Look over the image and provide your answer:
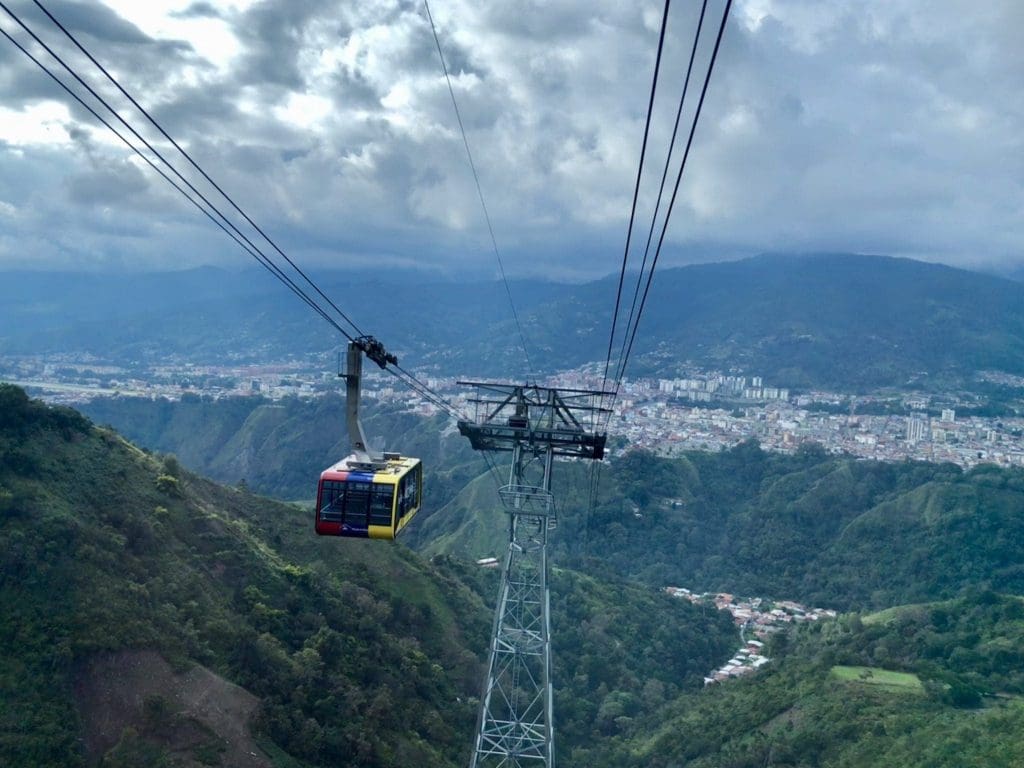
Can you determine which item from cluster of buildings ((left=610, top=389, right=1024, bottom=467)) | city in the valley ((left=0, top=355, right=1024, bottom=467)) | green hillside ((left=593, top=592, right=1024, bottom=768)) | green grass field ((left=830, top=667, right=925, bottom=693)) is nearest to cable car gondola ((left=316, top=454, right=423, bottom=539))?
green hillside ((left=593, top=592, right=1024, bottom=768))

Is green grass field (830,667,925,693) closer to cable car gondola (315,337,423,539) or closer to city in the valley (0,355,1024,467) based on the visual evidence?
cable car gondola (315,337,423,539)

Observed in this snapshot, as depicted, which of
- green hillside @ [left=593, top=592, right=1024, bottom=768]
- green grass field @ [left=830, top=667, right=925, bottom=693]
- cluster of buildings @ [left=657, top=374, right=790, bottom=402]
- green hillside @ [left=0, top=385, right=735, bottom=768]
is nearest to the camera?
green hillside @ [left=0, top=385, right=735, bottom=768]

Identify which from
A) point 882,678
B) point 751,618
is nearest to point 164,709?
point 882,678

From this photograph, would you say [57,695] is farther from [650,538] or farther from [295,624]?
[650,538]

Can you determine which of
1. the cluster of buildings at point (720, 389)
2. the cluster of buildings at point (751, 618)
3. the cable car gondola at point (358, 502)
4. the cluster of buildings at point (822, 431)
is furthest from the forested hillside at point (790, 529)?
the cluster of buildings at point (720, 389)

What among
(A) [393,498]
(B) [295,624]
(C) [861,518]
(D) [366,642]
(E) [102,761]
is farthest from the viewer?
(C) [861,518]

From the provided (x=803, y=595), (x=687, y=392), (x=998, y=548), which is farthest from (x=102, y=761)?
(x=687, y=392)

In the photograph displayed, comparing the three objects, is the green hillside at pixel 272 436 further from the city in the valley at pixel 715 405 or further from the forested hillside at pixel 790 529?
the forested hillside at pixel 790 529
